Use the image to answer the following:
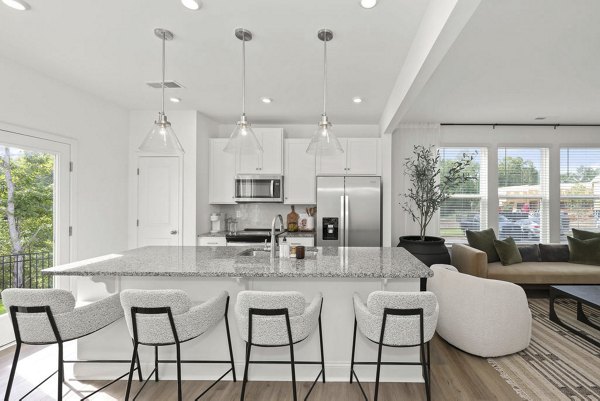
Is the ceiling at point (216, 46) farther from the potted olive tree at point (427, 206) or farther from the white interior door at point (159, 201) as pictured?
the potted olive tree at point (427, 206)

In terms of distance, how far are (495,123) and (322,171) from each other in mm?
2942

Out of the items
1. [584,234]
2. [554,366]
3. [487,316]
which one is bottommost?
[554,366]

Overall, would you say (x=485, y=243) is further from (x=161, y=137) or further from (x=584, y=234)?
(x=161, y=137)

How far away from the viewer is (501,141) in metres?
5.21

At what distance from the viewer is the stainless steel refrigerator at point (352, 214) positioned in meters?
4.46

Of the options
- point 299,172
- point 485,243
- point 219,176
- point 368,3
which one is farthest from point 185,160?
point 485,243

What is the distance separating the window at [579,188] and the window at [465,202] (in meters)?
1.25

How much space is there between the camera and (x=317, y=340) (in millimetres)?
2350

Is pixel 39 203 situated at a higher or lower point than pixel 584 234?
higher

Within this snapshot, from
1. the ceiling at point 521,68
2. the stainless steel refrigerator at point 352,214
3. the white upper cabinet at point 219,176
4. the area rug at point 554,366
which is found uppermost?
the ceiling at point 521,68

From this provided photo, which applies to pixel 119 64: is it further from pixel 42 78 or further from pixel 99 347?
pixel 99 347

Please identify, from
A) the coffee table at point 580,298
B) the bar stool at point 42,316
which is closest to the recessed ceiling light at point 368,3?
the bar stool at point 42,316

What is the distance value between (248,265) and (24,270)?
2.52m

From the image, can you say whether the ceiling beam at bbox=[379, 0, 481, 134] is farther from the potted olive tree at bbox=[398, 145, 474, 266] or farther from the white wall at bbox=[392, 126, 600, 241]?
the white wall at bbox=[392, 126, 600, 241]
